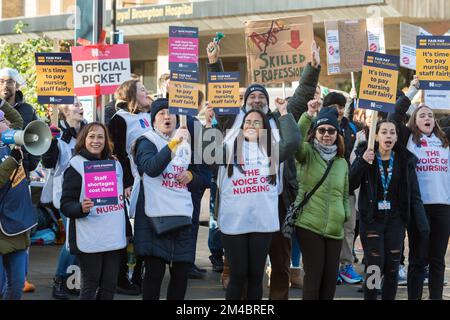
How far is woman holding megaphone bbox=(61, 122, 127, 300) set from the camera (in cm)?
705

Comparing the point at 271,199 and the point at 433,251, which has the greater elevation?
the point at 271,199

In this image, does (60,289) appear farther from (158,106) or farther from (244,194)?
(244,194)

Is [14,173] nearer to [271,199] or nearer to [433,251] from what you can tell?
[271,199]

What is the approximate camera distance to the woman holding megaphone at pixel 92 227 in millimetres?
7051

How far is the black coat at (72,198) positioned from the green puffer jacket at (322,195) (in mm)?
1724

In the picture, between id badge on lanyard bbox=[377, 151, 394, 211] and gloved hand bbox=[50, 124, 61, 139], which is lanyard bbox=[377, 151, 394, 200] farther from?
gloved hand bbox=[50, 124, 61, 139]

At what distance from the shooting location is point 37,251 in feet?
37.3

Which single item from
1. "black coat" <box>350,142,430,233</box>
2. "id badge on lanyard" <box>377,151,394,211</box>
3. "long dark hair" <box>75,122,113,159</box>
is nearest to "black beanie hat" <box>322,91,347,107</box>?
"black coat" <box>350,142,430,233</box>

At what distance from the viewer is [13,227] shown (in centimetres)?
705

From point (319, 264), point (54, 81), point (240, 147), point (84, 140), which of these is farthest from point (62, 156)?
point (319, 264)

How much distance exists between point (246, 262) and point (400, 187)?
1711 millimetres

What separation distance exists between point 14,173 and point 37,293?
2187 mm
